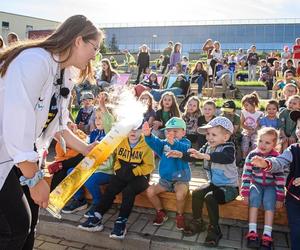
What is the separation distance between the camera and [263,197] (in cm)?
400

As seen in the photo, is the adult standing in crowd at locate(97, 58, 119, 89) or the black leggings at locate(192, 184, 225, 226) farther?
the adult standing in crowd at locate(97, 58, 119, 89)

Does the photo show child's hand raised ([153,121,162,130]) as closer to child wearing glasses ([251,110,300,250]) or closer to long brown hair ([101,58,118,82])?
child wearing glasses ([251,110,300,250])

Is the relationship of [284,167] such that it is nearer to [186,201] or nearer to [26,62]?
[186,201]

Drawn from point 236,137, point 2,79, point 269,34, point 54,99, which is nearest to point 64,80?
point 54,99

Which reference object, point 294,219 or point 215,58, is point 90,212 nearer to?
point 294,219

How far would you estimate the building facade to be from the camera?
55.1 metres

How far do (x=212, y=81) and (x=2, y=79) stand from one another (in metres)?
12.9

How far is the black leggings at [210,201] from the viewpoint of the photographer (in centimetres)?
399

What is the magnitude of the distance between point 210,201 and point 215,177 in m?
0.35

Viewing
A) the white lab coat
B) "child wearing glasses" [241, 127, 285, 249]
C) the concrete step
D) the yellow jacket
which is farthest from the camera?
the yellow jacket

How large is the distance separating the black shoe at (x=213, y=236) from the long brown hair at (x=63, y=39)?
2.32 metres

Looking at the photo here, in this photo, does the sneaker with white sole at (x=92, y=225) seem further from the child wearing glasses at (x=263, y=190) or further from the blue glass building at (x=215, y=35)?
the blue glass building at (x=215, y=35)

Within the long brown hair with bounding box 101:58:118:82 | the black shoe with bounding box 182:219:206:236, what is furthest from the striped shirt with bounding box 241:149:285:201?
the long brown hair with bounding box 101:58:118:82

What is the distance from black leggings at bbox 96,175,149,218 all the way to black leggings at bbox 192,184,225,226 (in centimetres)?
60
